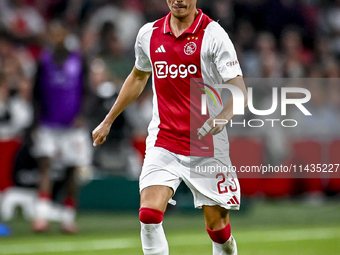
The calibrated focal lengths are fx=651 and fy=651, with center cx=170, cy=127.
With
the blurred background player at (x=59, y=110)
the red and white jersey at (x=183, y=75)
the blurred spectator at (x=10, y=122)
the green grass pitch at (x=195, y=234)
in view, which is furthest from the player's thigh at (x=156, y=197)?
the blurred spectator at (x=10, y=122)

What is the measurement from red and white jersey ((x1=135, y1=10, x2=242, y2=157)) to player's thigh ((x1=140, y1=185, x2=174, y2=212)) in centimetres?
33

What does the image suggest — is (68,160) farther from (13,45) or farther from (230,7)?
(230,7)

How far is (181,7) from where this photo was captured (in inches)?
187

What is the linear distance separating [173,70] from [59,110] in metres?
4.00

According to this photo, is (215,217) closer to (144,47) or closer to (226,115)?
(226,115)

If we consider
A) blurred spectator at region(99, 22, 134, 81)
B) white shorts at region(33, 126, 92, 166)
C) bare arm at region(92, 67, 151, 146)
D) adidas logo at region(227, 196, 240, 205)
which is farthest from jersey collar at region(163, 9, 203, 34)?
blurred spectator at region(99, 22, 134, 81)

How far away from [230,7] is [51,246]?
9022 millimetres

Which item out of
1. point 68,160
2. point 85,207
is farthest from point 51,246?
point 85,207

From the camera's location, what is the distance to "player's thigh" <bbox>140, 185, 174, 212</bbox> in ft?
14.9

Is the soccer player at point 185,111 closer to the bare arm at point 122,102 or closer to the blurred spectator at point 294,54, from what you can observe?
the bare arm at point 122,102

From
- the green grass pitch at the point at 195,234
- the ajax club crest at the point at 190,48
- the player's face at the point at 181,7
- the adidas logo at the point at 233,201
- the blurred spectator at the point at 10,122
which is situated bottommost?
the green grass pitch at the point at 195,234

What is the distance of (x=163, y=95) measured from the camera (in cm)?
490

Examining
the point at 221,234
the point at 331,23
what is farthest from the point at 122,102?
the point at 331,23

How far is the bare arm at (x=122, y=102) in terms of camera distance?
5.05 meters
